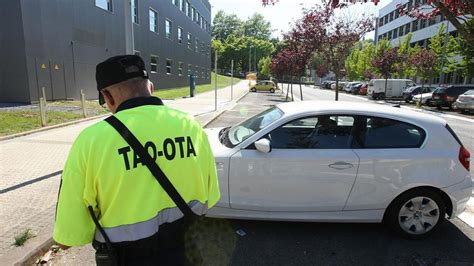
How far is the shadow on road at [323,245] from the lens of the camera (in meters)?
3.68

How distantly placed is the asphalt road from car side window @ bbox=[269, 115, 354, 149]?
1045 millimetres

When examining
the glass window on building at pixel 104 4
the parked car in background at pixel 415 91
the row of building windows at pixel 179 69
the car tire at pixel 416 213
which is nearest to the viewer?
the car tire at pixel 416 213

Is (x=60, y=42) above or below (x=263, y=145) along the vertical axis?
above

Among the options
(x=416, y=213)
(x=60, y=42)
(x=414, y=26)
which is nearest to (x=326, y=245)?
(x=416, y=213)

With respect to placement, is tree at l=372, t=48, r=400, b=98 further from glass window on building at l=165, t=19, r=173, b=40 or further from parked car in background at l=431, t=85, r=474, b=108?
glass window on building at l=165, t=19, r=173, b=40

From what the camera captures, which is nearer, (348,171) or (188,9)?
(348,171)

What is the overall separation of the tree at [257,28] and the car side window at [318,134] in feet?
409

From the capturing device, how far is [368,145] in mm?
4098

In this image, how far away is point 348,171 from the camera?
3965mm

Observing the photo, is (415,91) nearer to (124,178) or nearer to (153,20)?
(153,20)

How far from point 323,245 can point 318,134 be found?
125 cm

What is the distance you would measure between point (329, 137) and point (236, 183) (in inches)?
47.4

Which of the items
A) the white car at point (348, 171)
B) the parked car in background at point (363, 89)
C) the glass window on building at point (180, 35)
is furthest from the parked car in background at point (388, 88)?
the white car at point (348, 171)

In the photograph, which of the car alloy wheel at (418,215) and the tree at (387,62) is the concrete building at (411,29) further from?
the car alloy wheel at (418,215)
